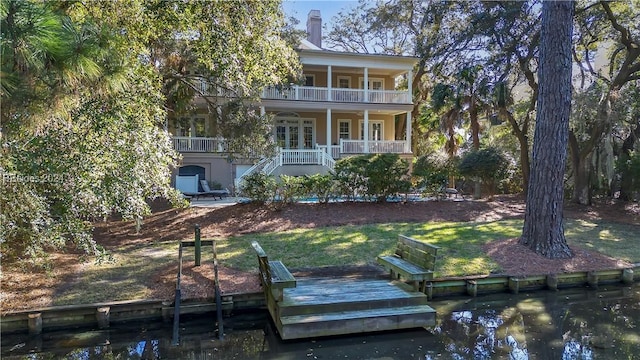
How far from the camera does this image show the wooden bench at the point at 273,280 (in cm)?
579

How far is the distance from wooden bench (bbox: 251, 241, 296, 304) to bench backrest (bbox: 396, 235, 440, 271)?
2345mm

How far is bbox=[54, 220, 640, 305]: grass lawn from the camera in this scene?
7.27 m

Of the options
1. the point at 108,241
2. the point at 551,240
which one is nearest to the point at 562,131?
the point at 551,240

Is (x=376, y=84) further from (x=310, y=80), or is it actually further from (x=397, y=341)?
(x=397, y=341)

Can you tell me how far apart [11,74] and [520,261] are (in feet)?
29.3

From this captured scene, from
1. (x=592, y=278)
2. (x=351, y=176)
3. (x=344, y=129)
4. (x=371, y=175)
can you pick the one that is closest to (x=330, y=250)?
(x=351, y=176)

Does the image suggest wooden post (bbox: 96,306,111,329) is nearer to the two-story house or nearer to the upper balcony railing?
the two-story house

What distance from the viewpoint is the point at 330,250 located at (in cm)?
949

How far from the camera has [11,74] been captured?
3.79 meters

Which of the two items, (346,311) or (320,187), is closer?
(346,311)

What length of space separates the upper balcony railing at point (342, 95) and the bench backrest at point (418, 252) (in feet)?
→ 48.2

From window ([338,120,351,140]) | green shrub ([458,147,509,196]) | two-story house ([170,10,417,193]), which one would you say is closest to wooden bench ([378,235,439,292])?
green shrub ([458,147,509,196])

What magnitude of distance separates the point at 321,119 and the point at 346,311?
19.4m

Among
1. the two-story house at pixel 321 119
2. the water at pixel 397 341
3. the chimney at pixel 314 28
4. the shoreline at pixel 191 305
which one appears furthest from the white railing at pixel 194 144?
the water at pixel 397 341
